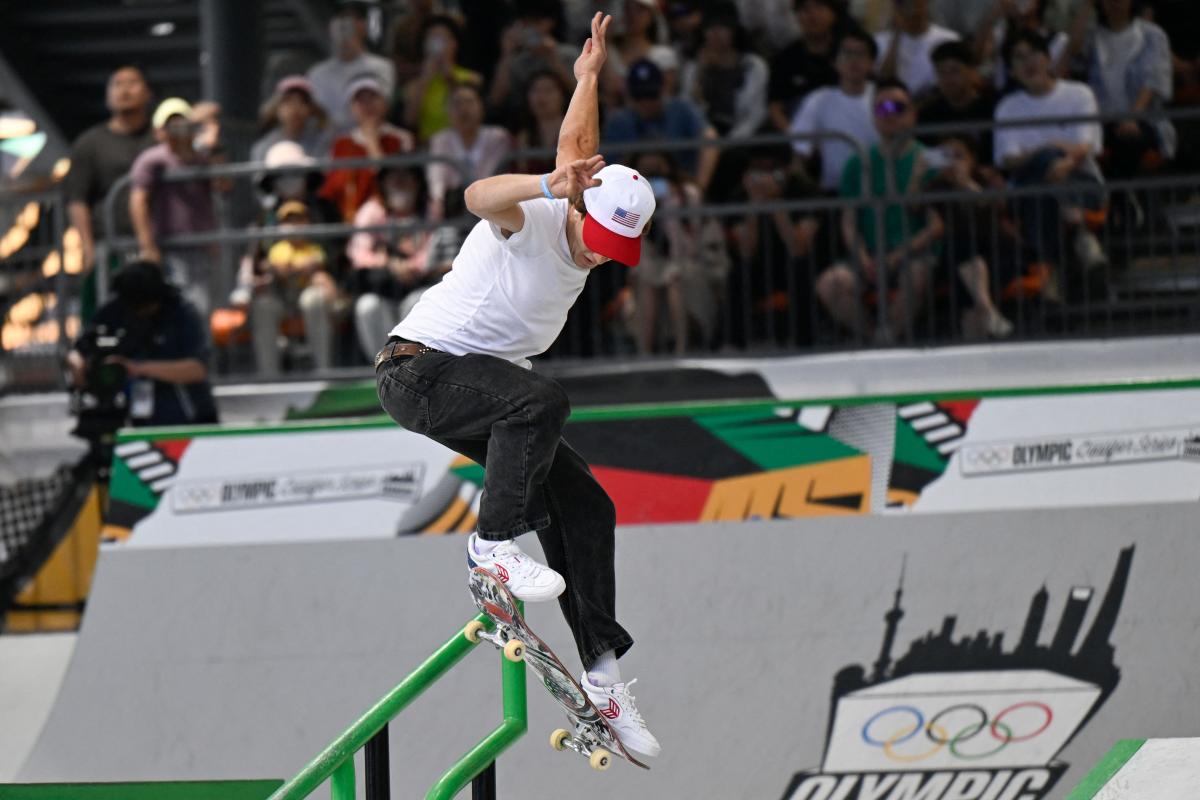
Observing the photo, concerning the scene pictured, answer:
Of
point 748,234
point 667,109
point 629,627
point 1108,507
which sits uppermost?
point 667,109

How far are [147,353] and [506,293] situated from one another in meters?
5.01

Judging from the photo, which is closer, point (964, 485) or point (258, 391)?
point (964, 485)

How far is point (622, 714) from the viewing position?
4.93 metres

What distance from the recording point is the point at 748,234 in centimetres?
935

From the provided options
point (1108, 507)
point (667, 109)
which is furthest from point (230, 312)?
point (1108, 507)

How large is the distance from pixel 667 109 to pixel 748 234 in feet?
3.28

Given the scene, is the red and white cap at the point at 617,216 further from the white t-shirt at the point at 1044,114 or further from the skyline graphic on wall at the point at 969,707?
the white t-shirt at the point at 1044,114

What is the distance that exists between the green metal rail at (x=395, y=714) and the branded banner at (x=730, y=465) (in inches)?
111

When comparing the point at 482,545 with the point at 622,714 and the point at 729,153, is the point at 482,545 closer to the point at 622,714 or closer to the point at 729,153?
the point at 622,714

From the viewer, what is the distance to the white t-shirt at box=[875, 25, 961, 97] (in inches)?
386

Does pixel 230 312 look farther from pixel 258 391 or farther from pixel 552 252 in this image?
pixel 552 252

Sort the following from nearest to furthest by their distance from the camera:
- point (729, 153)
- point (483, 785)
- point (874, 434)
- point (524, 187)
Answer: point (524, 187)
point (483, 785)
point (874, 434)
point (729, 153)

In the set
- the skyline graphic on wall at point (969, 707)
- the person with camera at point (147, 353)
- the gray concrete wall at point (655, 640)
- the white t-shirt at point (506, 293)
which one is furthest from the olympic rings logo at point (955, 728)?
the person with camera at point (147, 353)

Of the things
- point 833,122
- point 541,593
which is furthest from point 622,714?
point 833,122
